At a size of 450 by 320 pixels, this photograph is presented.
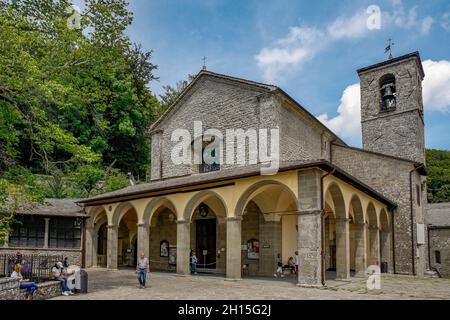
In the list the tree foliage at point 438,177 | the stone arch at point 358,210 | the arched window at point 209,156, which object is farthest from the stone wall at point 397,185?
the tree foliage at point 438,177

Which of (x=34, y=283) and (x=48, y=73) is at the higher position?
(x=48, y=73)

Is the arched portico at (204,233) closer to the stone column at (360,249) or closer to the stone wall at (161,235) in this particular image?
the stone wall at (161,235)

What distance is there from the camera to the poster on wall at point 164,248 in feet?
70.7

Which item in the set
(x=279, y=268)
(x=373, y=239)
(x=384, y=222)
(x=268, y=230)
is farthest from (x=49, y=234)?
(x=384, y=222)

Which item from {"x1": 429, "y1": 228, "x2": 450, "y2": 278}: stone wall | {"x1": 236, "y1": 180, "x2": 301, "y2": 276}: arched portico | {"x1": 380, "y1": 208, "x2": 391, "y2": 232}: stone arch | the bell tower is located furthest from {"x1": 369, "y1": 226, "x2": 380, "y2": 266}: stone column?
{"x1": 429, "y1": 228, "x2": 450, "y2": 278}: stone wall

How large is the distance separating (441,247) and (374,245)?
32.0 ft

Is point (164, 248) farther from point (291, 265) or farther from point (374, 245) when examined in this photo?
point (374, 245)

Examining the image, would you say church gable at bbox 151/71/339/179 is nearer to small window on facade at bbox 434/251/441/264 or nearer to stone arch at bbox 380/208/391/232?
stone arch at bbox 380/208/391/232

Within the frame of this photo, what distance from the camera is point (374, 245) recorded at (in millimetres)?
20562

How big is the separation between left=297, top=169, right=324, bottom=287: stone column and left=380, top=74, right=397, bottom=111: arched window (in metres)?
15.9

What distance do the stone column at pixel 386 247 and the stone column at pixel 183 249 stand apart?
10.9 metres

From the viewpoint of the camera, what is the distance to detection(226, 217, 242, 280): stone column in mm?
15133

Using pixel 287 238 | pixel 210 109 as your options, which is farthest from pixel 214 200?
pixel 210 109

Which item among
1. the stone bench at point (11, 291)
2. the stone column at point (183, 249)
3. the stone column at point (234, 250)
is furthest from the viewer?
the stone column at point (183, 249)
